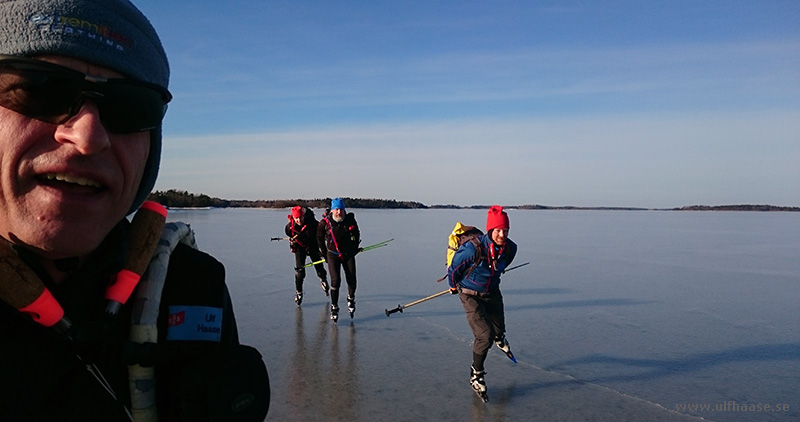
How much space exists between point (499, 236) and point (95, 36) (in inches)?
215

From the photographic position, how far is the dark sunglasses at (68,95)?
873 mm

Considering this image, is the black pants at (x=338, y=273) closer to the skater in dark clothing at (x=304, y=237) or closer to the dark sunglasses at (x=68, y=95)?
the skater in dark clothing at (x=304, y=237)

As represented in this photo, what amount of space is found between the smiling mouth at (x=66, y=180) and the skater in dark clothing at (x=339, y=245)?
7.75 meters

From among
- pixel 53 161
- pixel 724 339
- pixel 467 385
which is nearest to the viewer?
pixel 53 161

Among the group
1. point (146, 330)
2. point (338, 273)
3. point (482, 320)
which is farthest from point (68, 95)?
point (338, 273)

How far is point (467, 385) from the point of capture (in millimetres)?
5445

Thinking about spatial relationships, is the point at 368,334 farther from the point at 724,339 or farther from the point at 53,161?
the point at 53,161

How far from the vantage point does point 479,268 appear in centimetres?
601

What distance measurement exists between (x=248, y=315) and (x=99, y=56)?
7990mm

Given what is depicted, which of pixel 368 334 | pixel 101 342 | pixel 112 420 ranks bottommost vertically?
pixel 368 334

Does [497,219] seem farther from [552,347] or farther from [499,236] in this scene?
[552,347]

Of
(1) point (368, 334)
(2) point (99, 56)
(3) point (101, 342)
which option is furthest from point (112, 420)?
(1) point (368, 334)

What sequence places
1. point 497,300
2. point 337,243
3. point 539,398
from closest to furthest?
1. point 539,398
2. point 497,300
3. point 337,243

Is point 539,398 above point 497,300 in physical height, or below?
below
